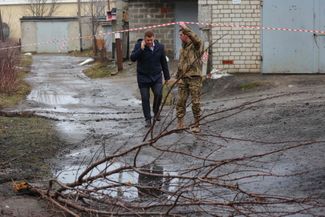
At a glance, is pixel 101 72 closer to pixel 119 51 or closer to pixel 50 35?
pixel 119 51

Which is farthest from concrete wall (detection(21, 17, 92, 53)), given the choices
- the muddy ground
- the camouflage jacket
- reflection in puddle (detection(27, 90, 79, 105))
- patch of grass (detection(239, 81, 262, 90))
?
the camouflage jacket

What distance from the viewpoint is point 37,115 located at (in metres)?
11.8

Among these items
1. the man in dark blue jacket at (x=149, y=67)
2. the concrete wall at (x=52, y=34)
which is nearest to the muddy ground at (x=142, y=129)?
the man in dark blue jacket at (x=149, y=67)

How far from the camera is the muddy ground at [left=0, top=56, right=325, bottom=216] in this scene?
6.22 m

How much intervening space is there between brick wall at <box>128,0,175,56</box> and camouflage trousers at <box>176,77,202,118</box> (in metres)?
13.6

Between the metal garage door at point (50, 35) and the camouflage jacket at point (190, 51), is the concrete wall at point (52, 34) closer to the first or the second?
the metal garage door at point (50, 35)

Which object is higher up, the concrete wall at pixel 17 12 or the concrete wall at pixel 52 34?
the concrete wall at pixel 17 12

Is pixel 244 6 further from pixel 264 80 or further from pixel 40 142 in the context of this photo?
pixel 40 142

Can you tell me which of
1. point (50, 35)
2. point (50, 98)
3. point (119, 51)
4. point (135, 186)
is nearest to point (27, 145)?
point (135, 186)

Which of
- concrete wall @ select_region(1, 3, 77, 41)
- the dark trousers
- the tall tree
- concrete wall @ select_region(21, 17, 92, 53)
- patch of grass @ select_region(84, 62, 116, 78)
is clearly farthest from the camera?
concrete wall @ select_region(1, 3, 77, 41)

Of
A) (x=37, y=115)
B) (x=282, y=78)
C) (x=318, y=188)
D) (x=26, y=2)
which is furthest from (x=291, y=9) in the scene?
(x=26, y=2)

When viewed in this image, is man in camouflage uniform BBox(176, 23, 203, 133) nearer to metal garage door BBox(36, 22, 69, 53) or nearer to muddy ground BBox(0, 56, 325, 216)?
muddy ground BBox(0, 56, 325, 216)

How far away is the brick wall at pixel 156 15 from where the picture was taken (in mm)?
22672

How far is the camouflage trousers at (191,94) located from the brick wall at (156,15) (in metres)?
13.6
